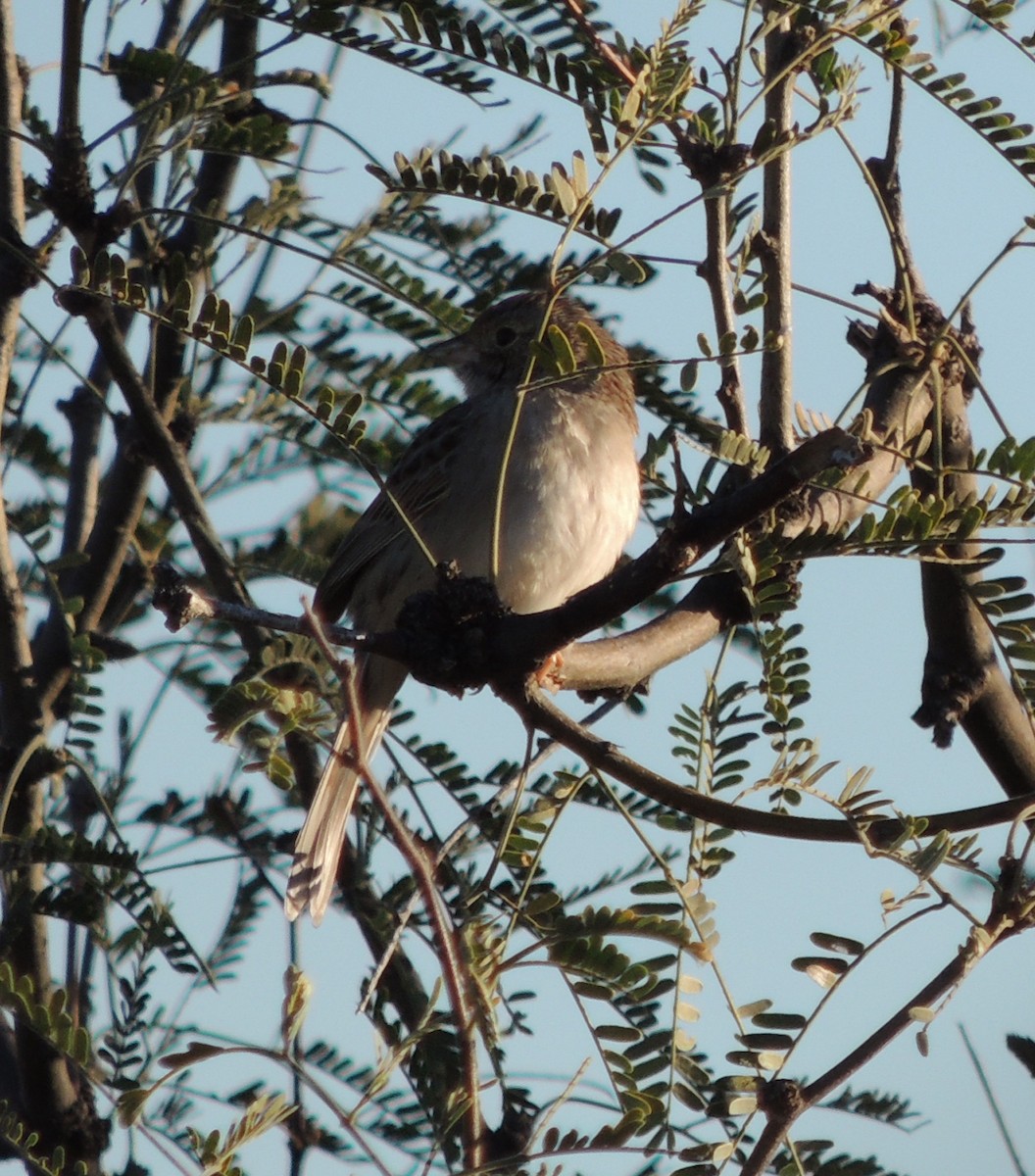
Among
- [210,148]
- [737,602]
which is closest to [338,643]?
[737,602]

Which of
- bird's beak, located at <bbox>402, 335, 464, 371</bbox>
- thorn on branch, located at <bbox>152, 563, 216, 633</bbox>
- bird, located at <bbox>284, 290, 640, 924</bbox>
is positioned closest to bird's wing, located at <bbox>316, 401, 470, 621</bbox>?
bird, located at <bbox>284, 290, 640, 924</bbox>

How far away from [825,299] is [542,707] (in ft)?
4.37

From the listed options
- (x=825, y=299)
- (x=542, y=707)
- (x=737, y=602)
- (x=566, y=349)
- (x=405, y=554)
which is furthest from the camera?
(x=405, y=554)

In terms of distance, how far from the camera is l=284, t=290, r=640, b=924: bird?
17.5ft

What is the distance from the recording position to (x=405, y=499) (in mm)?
5762

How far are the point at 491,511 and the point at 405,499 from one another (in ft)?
2.29

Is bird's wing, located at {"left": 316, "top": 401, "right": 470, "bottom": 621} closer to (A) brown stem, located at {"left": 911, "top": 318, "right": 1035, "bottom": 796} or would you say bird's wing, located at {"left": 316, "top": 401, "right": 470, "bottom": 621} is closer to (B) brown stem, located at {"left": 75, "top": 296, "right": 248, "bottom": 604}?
(B) brown stem, located at {"left": 75, "top": 296, "right": 248, "bottom": 604}

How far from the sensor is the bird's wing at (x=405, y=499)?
565cm

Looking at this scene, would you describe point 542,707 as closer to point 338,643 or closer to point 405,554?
point 338,643

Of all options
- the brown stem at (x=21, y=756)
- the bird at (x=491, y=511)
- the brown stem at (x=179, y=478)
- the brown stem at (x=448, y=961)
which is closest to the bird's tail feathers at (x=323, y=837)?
the bird at (x=491, y=511)

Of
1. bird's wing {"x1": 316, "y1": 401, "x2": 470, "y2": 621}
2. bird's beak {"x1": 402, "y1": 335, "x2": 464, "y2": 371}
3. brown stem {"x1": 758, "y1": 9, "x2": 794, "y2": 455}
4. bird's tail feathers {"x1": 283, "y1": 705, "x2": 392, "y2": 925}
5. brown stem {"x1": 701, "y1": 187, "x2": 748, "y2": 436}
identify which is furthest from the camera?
bird's wing {"x1": 316, "y1": 401, "x2": 470, "y2": 621}

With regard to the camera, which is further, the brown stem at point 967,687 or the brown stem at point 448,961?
the brown stem at point 967,687

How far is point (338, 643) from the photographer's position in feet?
9.52

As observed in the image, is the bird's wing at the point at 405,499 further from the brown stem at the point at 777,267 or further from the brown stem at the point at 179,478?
the brown stem at the point at 777,267
